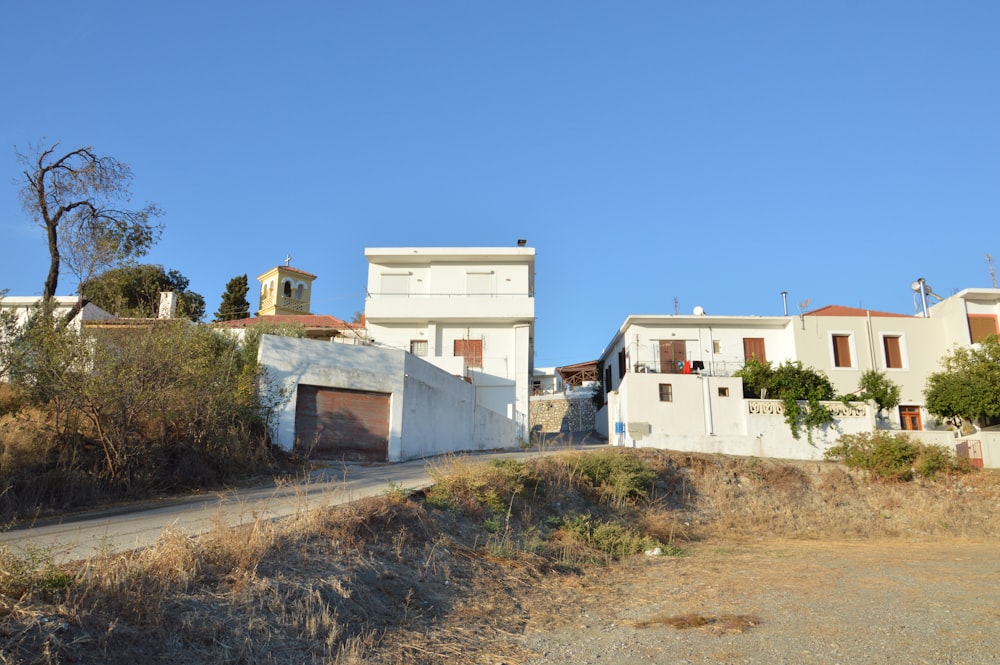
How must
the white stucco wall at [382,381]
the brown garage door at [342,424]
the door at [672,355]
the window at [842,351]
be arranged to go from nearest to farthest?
the white stucco wall at [382,381] < the brown garage door at [342,424] < the window at [842,351] < the door at [672,355]

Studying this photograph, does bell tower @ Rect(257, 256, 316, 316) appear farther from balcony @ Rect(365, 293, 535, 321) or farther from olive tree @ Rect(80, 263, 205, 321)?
balcony @ Rect(365, 293, 535, 321)

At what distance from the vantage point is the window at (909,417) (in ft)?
105

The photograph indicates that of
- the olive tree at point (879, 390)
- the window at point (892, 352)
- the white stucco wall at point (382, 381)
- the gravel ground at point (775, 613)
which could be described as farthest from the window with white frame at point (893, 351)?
the gravel ground at point (775, 613)

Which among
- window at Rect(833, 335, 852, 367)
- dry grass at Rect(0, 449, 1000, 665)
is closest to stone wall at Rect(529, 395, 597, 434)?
window at Rect(833, 335, 852, 367)

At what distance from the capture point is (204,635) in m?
5.10

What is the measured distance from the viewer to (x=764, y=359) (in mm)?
34312

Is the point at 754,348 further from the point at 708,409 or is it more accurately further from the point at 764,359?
the point at 708,409

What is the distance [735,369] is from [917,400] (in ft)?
28.0

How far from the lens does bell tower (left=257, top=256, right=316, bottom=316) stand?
5512 centimetres

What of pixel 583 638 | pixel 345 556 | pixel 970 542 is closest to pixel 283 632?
pixel 345 556

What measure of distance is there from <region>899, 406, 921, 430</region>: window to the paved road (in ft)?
89.4

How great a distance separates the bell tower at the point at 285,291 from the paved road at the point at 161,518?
43.4 meters

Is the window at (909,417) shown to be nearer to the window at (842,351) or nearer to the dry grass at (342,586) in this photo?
Result: the window at (842,351)

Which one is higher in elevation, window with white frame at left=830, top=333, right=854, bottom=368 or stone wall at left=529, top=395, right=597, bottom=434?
window with white frame at left=830, top=333, right=854, bottom=368
